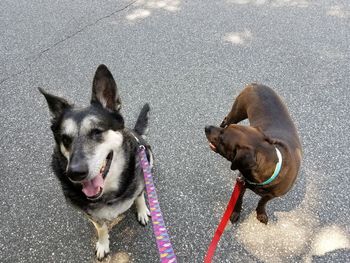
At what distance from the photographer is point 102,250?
112 inches

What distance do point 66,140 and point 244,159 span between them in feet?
4.07

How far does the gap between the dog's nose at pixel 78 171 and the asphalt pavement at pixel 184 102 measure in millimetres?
1019

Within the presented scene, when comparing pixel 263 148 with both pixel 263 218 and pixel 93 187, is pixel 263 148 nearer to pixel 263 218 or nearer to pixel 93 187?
pixel 263 218

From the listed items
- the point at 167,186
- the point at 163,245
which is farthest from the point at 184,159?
the point at 163,245

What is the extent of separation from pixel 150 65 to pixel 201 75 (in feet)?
2.45

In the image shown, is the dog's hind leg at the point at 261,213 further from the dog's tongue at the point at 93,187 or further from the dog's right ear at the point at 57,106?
the dog's right ear at the point at 57,106

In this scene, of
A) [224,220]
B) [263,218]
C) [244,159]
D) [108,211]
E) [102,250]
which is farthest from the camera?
[263,218]

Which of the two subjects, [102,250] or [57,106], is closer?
[57,106]

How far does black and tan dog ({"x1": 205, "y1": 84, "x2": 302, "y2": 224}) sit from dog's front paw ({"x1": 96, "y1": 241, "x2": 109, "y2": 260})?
1.10 metres

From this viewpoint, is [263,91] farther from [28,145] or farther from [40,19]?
[40,19]

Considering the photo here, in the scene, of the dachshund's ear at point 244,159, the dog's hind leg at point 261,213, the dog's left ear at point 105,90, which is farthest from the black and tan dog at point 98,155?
the dog's hind leg at point 261,213

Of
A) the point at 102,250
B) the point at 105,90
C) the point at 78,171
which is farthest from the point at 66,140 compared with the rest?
the point at 102,250

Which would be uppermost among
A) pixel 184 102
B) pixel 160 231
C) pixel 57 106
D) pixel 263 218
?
pixel 57 106

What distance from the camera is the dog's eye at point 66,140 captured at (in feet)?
7.86
